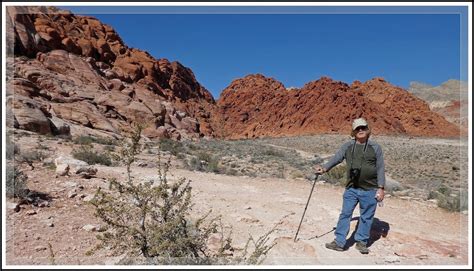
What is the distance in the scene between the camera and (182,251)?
142 inches

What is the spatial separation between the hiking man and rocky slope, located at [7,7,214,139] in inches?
425

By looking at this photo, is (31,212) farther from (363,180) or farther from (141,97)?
(141,97)

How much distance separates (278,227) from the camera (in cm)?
554

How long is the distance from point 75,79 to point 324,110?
157 ft

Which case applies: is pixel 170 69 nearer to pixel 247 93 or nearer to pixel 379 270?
pixel 247 93

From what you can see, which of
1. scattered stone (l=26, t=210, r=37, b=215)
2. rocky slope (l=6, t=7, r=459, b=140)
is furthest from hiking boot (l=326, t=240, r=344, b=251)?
scattered stone (l=26, t=210, r=37, b=215)

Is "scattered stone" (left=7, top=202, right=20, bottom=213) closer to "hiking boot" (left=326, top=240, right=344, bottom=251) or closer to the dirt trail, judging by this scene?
the dirt trail

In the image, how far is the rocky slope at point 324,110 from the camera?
68.4m

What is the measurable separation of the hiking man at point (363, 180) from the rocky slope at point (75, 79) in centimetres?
1080

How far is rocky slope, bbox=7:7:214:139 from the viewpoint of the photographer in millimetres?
21781

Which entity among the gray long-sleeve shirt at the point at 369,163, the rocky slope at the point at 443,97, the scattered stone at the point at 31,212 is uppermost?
the rocky slope at the point at 443,97

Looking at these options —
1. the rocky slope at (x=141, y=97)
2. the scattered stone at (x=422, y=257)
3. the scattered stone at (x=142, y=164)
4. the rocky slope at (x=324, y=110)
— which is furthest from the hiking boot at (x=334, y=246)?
the rocky slope at (x=324, y=110)

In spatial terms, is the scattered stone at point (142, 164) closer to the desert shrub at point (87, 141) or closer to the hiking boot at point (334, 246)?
the desert shrub at point (87, 141)

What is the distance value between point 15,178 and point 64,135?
13.2 meters
